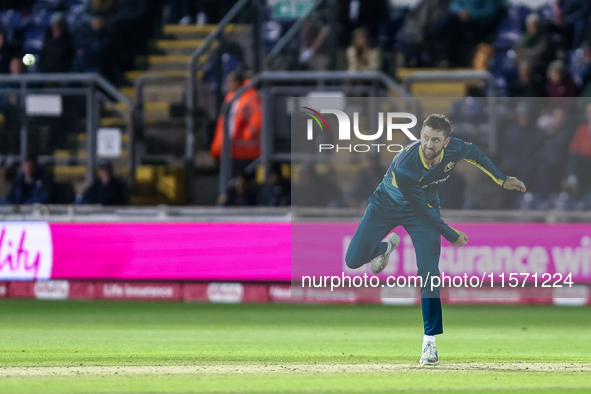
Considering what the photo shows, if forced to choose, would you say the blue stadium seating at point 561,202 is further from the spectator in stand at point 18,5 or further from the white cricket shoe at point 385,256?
the spectator in stand at point 18,5

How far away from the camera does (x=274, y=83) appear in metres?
16.3

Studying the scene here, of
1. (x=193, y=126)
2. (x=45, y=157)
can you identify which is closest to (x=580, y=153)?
(x=193, y=126)

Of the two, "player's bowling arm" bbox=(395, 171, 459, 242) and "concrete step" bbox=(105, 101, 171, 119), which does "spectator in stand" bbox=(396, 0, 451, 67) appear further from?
"player's bowling arm" bbox=(395, 171, 459, 242)

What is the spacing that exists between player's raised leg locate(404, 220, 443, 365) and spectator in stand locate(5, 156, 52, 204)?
848cm

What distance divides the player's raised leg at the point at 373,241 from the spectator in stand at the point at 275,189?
5.36 metres

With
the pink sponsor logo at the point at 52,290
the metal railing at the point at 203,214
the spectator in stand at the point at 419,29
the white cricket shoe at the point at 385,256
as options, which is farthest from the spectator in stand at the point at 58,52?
the white cricket shoe at the point at 385,256

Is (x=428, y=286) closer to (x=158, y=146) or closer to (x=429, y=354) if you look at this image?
(x=429, y=354)

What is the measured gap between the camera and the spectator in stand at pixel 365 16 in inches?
762

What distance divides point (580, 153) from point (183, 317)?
5755mm

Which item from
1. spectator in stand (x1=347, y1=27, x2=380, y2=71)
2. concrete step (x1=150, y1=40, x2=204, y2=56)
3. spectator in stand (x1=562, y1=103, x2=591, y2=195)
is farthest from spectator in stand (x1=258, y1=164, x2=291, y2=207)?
concrete step (x1=150, y1=40, x2=204, y2=56)

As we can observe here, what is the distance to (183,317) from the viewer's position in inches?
530

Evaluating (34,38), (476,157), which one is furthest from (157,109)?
(476,157)

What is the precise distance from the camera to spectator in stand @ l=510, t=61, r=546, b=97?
54.2 feet

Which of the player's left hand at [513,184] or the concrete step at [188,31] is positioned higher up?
the concrete step at [188,31]
